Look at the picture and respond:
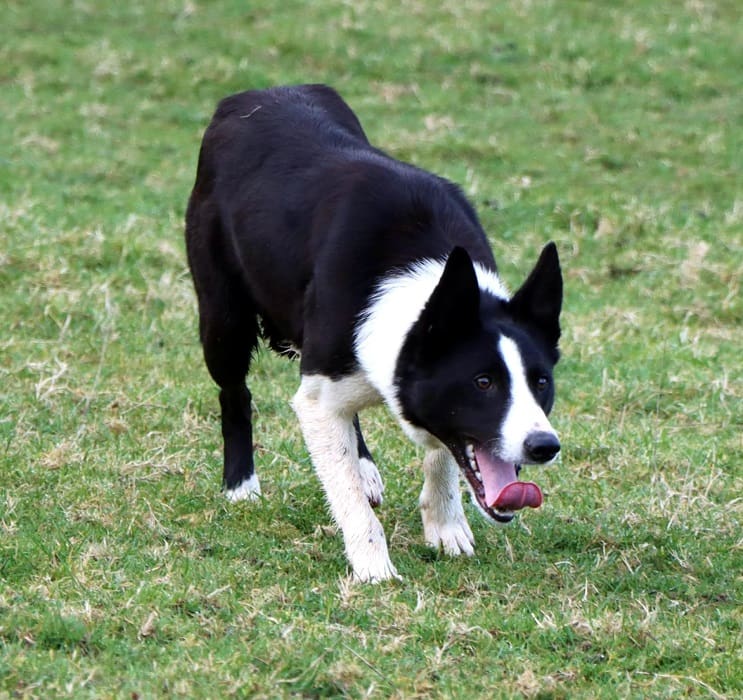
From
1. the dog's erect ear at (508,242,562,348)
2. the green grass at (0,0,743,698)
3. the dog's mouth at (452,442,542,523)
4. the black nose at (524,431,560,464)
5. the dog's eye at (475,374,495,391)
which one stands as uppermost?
the dog's erect ear at (508,242,562,348)

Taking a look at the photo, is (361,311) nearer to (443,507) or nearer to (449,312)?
(449,312)

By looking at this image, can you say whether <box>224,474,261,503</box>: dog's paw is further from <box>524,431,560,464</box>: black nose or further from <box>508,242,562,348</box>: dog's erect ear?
<box>524,431,560,464</box>: black nose

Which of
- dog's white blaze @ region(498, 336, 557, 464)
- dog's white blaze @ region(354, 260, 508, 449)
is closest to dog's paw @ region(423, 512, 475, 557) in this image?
dog's white blaze @ region(354, 260, 508, 449)

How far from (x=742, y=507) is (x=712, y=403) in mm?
1506

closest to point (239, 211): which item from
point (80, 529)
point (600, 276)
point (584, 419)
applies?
point (80, 529)

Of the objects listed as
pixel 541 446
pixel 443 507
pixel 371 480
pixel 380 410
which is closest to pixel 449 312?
pixel 541 446

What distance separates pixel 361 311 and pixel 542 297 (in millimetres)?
648

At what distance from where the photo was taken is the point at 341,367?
5035 millimetres

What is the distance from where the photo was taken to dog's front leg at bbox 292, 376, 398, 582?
4.96 metres

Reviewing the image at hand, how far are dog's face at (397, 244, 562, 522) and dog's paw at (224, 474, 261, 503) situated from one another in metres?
1.26

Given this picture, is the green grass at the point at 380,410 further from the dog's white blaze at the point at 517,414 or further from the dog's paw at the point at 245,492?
the dog's white blaze at the point at 517,414

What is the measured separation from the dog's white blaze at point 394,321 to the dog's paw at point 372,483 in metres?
0.91

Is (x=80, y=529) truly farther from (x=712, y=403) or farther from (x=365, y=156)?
(x=712, y=403)

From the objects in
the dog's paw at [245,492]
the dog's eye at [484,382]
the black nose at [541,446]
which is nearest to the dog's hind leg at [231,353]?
the dog's paw at [245,492]
